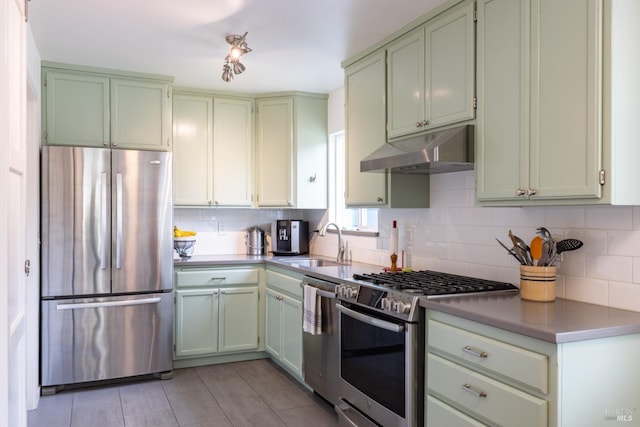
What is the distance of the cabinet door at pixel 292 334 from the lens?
144 inches

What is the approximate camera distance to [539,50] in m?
2.07

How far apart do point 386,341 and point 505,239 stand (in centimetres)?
84

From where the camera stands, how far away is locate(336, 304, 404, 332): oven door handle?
237 cm

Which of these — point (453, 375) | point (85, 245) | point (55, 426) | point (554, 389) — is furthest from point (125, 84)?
point (554, 389)

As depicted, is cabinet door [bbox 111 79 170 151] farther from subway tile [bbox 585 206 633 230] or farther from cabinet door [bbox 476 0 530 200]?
subway tile [bbox 585 206 633 230]

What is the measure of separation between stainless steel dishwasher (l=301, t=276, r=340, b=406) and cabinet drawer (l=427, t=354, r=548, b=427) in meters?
0.98

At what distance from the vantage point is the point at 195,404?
3.39m

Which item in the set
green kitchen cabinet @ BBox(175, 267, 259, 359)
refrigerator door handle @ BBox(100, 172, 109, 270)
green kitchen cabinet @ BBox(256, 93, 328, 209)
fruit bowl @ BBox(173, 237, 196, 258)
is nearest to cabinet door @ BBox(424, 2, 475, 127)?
green kitchen cabinet @ BBox(256, 93, 328, 209)

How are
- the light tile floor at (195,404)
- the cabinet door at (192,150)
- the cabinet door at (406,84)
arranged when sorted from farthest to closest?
the cabinet door at (192,150), the light tile floor at (195,404), the cabinet door at (406,84)

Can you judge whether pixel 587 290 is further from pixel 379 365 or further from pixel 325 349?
pixel 325 349

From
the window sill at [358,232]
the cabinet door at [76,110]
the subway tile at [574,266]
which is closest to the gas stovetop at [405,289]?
the subway tile at [574,266]

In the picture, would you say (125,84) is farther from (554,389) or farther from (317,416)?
(554,389)

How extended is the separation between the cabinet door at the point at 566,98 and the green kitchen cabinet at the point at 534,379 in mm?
596

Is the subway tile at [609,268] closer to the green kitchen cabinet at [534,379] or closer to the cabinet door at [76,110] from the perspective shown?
the green kitchen cabinet at [534,379]
